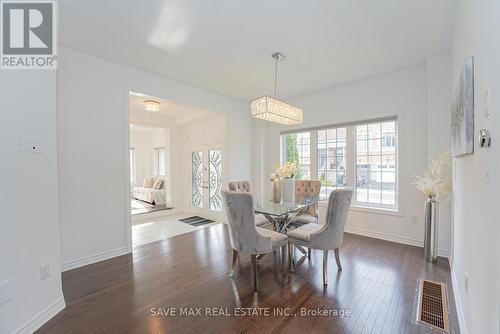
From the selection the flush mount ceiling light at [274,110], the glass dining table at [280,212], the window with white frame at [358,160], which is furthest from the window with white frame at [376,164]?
the flush mount ceiling light at [274,110]

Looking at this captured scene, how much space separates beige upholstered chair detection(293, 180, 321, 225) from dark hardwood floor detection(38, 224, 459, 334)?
0.51m

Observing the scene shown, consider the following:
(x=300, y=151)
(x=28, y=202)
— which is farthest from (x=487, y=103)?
(x=300, y=151)

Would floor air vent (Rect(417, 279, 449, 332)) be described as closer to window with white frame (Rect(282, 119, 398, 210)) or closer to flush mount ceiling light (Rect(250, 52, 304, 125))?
window with white frame (Rect(282, 119, 398, 210))

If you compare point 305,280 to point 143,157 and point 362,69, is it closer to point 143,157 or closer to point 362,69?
point 362,69

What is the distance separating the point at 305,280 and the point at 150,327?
1.60m

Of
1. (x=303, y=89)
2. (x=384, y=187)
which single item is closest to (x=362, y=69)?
(x=303, y=89)

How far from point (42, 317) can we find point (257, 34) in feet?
11.4

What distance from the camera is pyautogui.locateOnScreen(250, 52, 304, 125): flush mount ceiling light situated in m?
2.73

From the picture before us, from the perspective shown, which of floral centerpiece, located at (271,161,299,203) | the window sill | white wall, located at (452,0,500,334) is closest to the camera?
white wall, located at (452,0,500,334)

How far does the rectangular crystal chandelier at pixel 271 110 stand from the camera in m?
2.72

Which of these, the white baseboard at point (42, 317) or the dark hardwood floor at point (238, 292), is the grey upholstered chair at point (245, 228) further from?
the white baseboard at point (42, 317)

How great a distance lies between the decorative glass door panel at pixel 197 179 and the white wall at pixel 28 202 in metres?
3.80

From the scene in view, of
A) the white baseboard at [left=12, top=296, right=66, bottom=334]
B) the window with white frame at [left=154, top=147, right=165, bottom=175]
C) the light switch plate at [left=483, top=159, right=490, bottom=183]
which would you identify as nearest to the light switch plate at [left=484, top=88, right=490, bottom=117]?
the light switch plate at [left=483, top=159, right=490, bottom=183]

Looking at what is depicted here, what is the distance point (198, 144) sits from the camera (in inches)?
227
